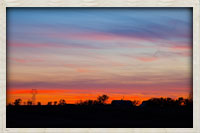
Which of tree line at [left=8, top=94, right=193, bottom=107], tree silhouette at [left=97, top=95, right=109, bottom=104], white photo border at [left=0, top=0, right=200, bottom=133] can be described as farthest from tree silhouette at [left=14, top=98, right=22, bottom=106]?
tree silhouette at [left=97, top=95, right=109, bottom=104]

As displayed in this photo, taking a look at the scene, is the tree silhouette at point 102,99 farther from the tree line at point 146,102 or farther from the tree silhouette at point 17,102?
the tree silhouette at point 17,102

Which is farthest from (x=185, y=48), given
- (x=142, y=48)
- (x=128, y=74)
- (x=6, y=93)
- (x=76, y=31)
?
(x=6, y=93)

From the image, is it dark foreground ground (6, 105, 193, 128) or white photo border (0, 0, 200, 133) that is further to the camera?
dark foreground ground (6, 105, 193, 128)

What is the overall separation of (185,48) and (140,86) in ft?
2.46

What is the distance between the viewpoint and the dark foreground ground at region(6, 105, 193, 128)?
4.04 meters

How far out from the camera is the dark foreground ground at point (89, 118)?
13.3 ft

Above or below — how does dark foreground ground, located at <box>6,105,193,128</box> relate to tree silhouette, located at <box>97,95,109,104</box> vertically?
below

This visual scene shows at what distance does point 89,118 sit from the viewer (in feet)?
13.4

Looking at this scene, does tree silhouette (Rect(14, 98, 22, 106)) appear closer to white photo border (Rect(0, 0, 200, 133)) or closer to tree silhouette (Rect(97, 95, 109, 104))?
white photo border (Rect(0, 0, 200, 133))
